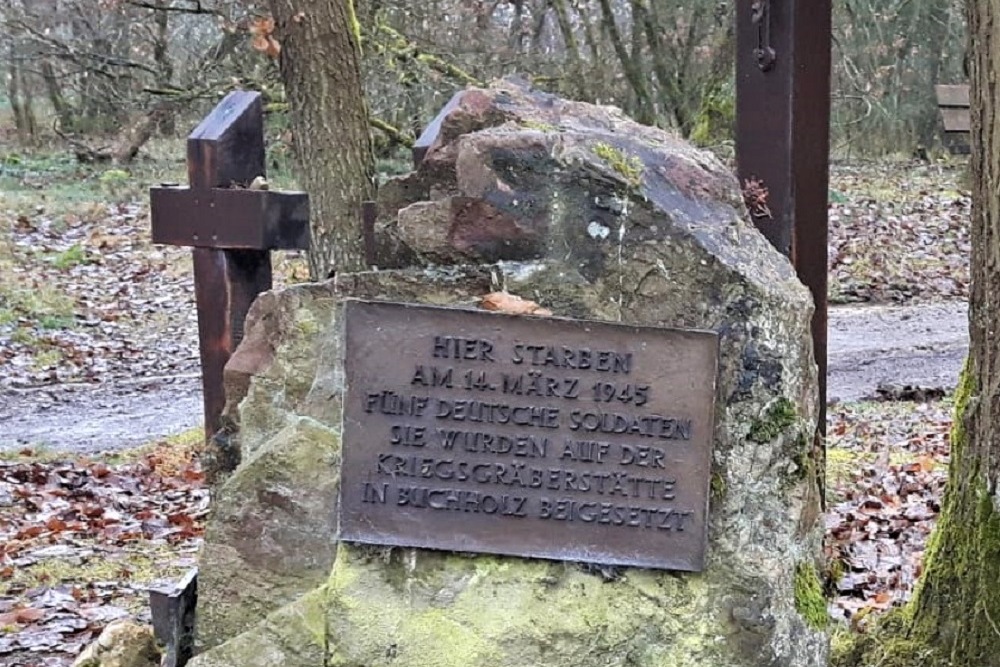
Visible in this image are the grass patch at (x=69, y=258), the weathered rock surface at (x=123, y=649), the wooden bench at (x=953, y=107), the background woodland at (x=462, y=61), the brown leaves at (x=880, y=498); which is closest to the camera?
the weathered rock surface at (x=123, y=649)

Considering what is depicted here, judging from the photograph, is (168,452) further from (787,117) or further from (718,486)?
(718,486)

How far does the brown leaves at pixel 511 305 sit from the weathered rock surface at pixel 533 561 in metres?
0.03

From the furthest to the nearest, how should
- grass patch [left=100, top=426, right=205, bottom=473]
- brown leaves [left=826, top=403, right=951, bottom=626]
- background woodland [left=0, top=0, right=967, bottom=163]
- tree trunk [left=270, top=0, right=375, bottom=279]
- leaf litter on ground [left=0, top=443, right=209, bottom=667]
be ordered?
background woodland [left=0, top=0, right=967, bottom=163]
grass patch [left=100, top=426, right=205, bottom=473]
tree trunk [left=270, top=0, right=375, bottom=279]
brown leaves [left=826, top=403, right=951, bottom=626]
leaf litter on ground [left=0, top=443, right=209, bottom=667]

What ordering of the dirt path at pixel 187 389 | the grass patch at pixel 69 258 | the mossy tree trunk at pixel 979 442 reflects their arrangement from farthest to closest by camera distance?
the grass patch at pixel 69 258
the dirt path at pixel 187 389
the mossy tree trunk at pixel 979 442

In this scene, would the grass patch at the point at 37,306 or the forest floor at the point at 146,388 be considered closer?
the forest floor at the point at 146,388

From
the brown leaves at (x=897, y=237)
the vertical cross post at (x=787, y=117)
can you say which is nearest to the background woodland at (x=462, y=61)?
the brown leaves at (x=897, y=237)

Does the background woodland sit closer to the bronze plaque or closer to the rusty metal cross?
the rusty metal cross

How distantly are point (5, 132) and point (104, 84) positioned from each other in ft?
22.8

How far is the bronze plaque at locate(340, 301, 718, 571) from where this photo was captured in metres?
3.22

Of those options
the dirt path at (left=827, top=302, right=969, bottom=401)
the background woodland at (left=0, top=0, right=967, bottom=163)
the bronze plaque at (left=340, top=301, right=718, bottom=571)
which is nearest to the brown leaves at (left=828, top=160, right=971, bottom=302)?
the dirt path at (left=827, top=302, right=969, bottom=401)

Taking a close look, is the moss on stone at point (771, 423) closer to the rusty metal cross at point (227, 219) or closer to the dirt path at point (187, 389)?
the rusty metal cross at point (227, 219)

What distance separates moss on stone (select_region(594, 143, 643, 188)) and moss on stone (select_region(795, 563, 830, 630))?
1169 mm

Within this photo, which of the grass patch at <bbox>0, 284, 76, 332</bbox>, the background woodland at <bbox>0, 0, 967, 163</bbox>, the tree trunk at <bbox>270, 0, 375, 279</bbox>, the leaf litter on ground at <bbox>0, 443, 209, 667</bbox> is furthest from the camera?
Answer: the background woodland at <bbox>0, 0, 967, 163</bbox>

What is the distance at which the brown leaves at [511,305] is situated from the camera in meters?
3.24
